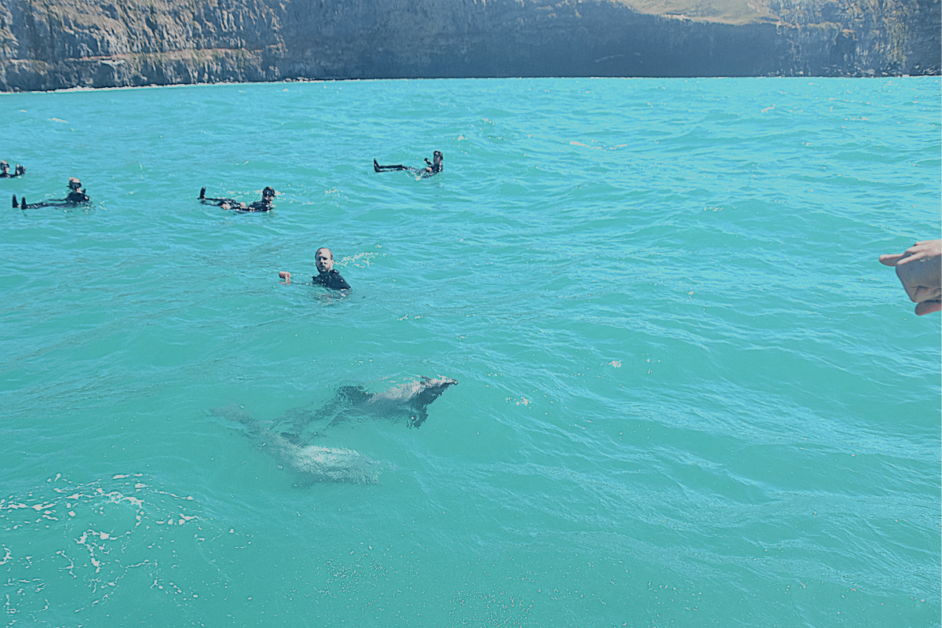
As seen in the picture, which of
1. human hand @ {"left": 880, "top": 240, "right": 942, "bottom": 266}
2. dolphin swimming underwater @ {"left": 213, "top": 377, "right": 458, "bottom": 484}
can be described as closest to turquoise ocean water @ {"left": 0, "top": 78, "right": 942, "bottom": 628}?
dolphin swimming underwater @ {"left": 213, "top": 377, "right": 458, "bottom": 484}

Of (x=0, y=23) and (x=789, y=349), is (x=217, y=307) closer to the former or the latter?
(x=789, y=349)

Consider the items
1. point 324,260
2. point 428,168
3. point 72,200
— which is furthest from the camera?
point 428,168

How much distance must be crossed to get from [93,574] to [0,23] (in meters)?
67.8

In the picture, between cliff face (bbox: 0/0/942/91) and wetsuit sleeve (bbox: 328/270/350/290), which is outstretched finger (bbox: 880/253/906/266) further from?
cliff face (bbox: 0/0/942/91)

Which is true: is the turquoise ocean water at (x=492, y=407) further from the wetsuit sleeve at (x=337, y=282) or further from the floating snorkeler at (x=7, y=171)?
the floating snorkeler at (x=7, y=171)

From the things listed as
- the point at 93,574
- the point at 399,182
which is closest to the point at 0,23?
the point at 399,182

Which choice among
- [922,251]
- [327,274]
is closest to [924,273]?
[922,251]

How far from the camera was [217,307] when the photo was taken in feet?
33.8

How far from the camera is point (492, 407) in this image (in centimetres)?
761

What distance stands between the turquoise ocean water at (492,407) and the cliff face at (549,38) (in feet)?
201

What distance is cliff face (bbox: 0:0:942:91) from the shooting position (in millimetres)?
70250

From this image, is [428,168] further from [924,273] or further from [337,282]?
[924,273]

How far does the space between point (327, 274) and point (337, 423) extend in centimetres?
407

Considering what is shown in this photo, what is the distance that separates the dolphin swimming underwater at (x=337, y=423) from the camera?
6516 mm
